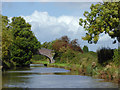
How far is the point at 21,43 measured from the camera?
185 feet

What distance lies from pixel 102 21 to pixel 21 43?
3263cm

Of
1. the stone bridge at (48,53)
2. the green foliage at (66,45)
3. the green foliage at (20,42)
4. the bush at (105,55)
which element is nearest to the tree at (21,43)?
the green foliage at (20,42)

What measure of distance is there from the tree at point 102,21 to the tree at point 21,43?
2958 centimetres

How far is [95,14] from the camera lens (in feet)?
91.0

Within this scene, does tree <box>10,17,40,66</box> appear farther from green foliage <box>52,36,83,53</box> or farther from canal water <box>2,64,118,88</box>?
canal water <box>2,64,118,88</box>

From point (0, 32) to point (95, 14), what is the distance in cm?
1284

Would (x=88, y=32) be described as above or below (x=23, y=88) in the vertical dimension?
above

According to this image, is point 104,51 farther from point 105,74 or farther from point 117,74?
point 117,74

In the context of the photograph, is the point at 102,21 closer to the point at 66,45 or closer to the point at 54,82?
the point at 54,82

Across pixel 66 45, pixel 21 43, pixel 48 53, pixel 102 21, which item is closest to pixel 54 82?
pixel 102 21

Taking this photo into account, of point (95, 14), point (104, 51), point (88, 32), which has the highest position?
point (95, 14)

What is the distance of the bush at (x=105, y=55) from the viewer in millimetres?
28875

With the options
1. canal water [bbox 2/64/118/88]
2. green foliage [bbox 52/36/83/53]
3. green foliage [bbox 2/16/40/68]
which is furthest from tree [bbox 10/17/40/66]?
canal water [bbox 2/64/118/88]

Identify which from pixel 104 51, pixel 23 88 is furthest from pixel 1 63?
pixel 23 88
